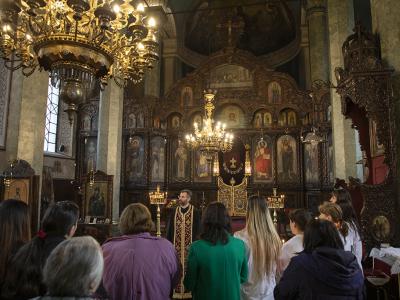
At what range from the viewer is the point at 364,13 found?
11953 mm

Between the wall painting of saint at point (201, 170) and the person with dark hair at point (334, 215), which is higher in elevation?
the wall painting of saint at point (201, 170)

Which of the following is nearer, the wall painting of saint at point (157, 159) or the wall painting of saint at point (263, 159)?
the wall painting of saint at point (263, 159)

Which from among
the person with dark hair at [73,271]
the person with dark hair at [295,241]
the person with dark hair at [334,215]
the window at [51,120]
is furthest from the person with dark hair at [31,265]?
the window at [51,120]

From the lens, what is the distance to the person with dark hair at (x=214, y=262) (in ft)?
9.19

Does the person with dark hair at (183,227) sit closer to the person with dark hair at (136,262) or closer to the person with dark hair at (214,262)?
the person with dark hair at (214,262)

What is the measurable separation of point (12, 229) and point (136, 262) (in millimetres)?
833

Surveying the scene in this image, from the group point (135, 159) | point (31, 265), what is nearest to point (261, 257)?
point (31, 265)

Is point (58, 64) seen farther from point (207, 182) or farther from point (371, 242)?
point (207, 182)

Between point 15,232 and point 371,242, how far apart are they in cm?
482

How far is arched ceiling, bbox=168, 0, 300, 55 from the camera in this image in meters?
19.6

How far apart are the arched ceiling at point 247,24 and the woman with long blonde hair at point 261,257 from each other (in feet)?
56.8

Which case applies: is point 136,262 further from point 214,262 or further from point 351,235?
point 351,235

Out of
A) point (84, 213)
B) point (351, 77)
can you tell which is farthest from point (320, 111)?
point (84, 213)

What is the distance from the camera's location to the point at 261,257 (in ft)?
10.3
